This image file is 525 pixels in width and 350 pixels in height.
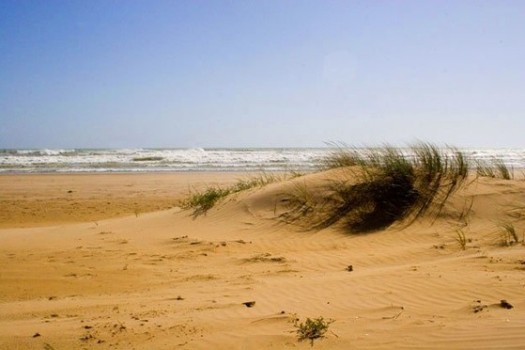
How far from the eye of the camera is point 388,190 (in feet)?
26.9

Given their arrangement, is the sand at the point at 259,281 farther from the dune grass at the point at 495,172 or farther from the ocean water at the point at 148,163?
the ocean water at the point at 148,163

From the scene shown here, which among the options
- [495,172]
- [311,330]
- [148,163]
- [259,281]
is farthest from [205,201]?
[148,163]

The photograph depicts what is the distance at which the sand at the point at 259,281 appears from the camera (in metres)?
3.54

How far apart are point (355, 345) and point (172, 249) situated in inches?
167

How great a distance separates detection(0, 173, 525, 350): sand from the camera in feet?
11.6

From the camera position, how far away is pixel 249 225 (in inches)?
327

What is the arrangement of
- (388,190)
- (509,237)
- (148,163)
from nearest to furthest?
(509,237) < (388,190) < (148,163)

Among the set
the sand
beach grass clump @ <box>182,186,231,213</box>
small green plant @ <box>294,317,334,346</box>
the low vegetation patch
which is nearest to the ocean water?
beach grass clump @ <box>182,186,231,213</box>

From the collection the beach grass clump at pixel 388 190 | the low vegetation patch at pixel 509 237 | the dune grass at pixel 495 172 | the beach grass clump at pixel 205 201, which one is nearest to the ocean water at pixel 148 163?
the dune grass at pixel 495 172

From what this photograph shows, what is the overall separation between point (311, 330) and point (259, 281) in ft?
5.69

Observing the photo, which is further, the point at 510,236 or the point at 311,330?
the point at 510,236

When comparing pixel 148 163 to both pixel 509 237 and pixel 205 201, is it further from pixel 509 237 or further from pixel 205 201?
pixel 509 237

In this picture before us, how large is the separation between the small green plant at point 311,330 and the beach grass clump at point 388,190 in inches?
165

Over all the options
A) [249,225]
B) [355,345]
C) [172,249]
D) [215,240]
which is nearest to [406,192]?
[249,225]
